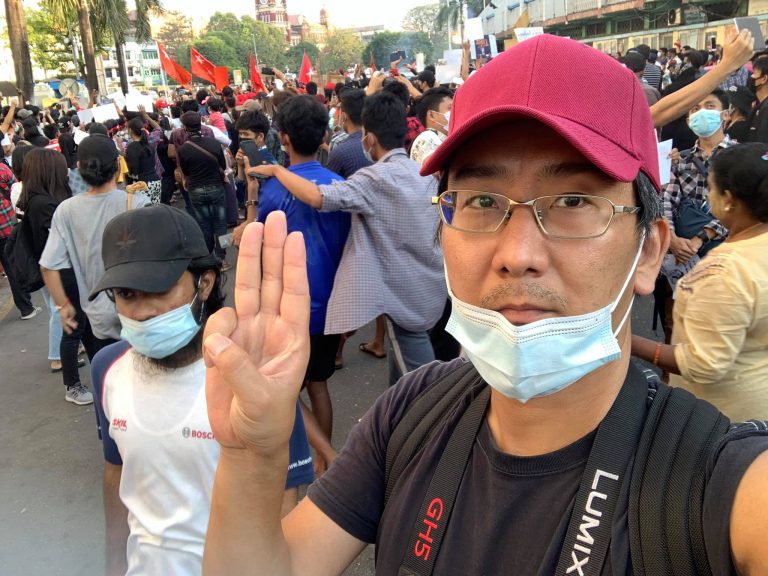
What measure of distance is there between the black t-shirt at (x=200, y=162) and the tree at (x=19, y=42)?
47.1 ft

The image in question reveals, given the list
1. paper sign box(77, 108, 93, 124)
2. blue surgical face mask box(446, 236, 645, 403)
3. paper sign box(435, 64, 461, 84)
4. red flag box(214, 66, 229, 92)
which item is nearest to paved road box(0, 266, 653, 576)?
blue surgical face mask box(446, 236, 645, 403)

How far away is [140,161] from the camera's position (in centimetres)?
865

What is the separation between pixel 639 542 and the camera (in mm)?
907

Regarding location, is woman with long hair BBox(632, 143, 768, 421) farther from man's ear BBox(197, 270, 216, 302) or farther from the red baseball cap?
man's ear BBox(197, 270, 216, 302)

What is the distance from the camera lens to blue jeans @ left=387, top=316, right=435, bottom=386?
358 centimetres

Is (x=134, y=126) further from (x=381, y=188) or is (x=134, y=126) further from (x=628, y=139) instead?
(x=628, y=139)

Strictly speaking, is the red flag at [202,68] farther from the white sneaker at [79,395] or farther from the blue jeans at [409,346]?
the blue jeans at [409,346]

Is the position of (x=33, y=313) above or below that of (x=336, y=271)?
below

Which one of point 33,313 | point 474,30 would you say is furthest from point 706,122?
point 474,30

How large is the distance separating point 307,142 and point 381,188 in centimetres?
67

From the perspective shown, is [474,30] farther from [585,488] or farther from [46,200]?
[585,488]

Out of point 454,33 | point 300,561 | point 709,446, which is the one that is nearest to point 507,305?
point 709,446

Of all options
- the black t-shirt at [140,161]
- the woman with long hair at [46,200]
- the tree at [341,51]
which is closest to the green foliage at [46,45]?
the tree at [341,51]

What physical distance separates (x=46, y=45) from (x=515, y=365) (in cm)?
6723
